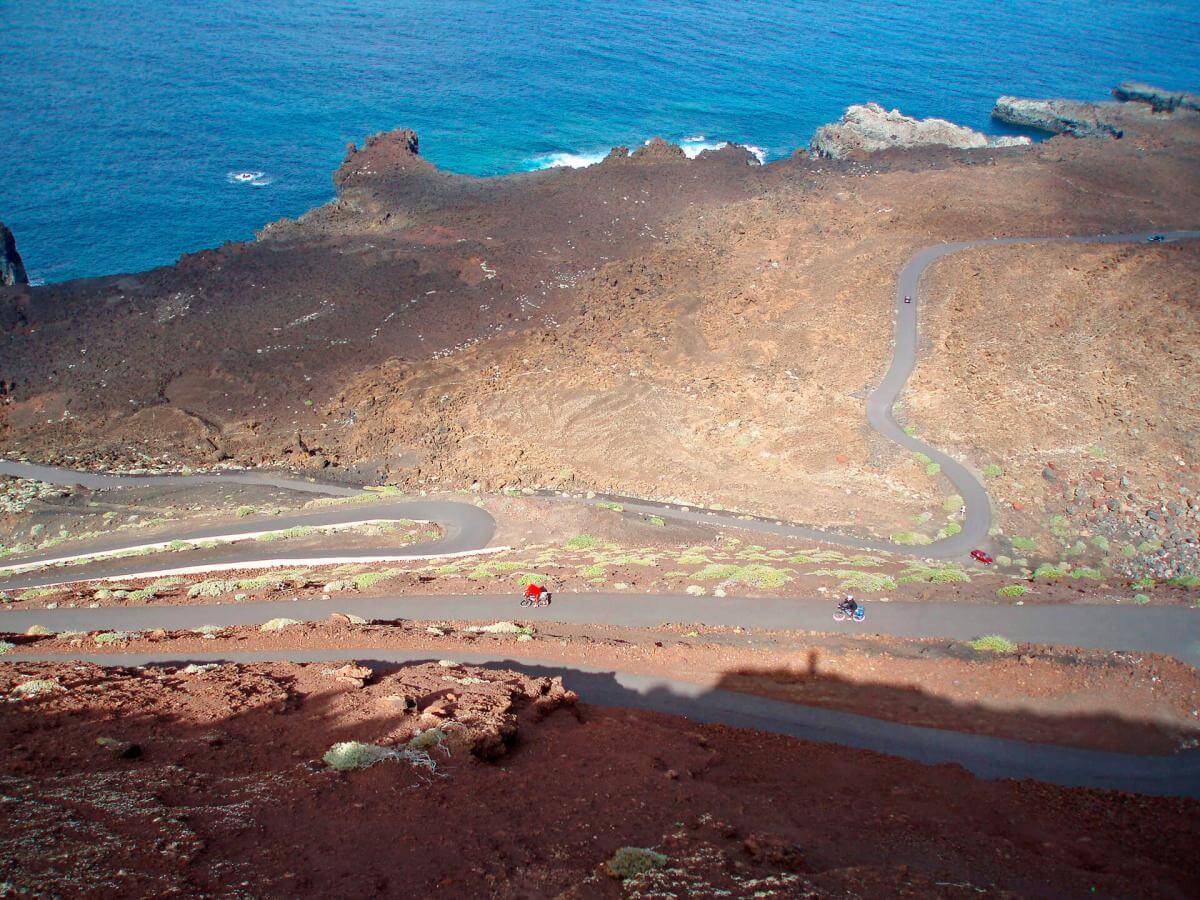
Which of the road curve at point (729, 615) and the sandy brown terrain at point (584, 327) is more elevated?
the sandy brown terrain at point (584, 327)

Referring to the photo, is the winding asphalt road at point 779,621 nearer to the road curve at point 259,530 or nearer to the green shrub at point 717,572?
the road curve at point 259,530

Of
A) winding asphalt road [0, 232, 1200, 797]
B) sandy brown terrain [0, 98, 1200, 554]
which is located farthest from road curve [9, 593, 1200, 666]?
sandy brown terrain [0, 98, 1200, 554]

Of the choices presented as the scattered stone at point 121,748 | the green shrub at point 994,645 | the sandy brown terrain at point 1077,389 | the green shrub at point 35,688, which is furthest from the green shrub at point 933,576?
the green shrub at point 35,688

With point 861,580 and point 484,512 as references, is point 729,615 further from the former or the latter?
point 484,512

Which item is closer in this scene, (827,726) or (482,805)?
(482,805)

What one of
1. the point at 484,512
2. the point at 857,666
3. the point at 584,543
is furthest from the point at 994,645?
the point at 484,512

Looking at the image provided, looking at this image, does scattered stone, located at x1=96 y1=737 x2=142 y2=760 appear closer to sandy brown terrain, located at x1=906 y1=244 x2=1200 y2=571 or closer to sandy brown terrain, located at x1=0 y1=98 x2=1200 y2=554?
sandy brown terrain, located at x1=0 y1=98 x2=1200 y2=554
